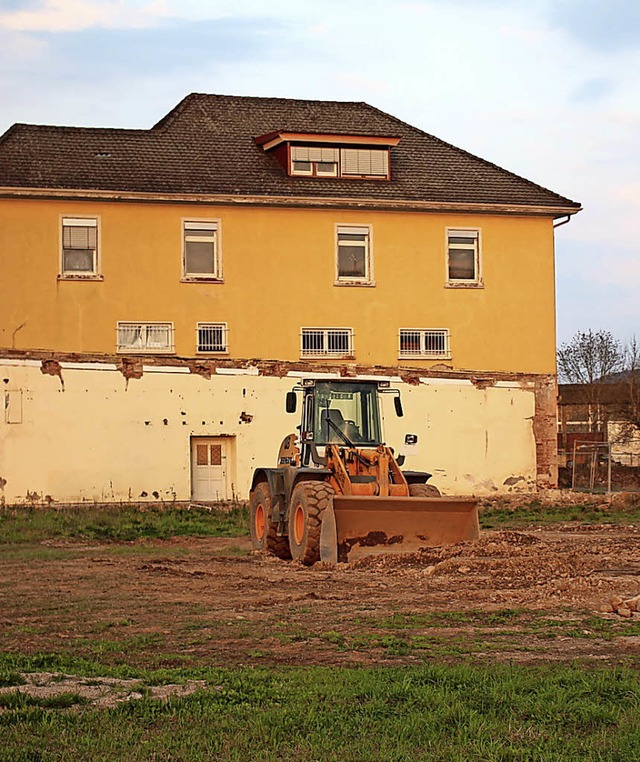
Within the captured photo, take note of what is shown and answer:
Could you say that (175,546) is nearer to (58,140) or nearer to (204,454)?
(204,454)

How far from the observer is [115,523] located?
27453 millimetres

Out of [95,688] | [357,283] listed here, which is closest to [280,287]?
[357,283]

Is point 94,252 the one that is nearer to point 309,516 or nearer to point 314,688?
point 309,516

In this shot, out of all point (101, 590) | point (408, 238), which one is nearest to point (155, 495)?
point (408, 238)

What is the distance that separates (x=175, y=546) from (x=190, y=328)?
13.0m

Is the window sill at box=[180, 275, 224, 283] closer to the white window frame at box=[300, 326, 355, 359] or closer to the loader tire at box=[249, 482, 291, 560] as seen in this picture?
the white window frame at box=[300, 326, 355, 359]

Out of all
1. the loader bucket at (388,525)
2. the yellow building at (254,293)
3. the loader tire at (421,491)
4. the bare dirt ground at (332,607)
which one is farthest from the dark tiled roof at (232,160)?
the loader bucket at (388,525)

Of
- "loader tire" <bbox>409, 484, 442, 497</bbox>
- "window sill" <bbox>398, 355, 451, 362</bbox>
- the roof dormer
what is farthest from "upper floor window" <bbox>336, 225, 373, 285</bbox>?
"loader tire" <bbox>409, 484, 442, 497</bbox>

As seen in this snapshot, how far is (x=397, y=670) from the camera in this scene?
9.70 m

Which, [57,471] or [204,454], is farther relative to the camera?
[204,454]

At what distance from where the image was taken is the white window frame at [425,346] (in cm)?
3719

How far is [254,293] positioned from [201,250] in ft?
6.05

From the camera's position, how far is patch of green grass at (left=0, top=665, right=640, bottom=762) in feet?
24.3

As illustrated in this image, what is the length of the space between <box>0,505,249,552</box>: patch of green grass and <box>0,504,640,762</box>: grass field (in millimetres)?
11096
